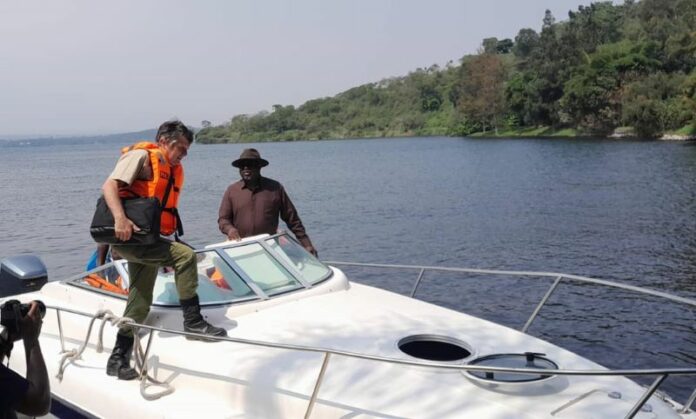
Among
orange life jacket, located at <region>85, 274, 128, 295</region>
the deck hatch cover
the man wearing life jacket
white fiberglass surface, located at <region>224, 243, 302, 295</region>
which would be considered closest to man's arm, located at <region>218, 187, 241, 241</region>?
white fiberglass surface, located at <region>224, 243, 302, 295</region>

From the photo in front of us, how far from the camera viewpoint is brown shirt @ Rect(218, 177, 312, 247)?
6.40m

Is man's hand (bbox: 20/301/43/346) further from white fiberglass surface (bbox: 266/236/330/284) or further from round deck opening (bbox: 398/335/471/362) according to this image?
white fiberglass surface (bbox: 266/236/330/284)

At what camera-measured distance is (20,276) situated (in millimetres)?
6352

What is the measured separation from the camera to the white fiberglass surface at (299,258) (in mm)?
5293

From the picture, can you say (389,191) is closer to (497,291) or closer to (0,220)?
(0,220)

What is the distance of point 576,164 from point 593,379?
120 ft

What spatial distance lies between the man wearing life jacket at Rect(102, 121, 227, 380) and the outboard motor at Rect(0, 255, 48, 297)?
242cm

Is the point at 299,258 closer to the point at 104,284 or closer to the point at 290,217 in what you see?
the point at 290,217

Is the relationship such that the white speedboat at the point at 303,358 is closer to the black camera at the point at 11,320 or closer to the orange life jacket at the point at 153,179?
the orange life jacket at the point at 153,179

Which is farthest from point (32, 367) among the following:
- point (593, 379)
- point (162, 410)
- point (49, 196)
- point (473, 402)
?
point (49, 196)

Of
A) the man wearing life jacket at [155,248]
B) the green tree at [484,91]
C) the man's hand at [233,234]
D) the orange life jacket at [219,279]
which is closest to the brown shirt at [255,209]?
the man's hand at [233,234]

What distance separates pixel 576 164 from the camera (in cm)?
3838

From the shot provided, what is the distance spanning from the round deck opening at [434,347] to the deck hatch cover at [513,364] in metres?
0.41

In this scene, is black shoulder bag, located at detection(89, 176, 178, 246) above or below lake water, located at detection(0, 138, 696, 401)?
above
